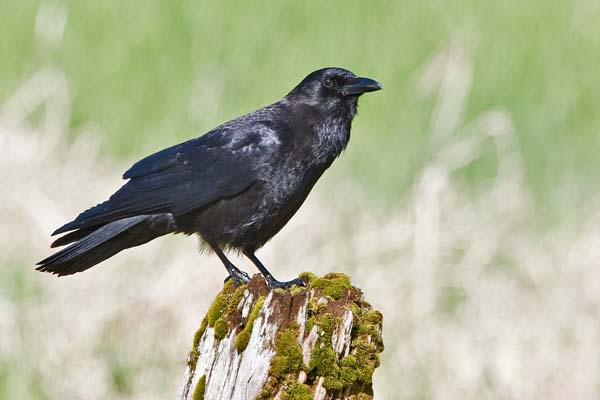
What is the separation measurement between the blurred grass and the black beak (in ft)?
7.64

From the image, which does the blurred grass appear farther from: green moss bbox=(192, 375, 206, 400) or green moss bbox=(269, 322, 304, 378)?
→ green moss bbox=(269, 322, 304, 378)

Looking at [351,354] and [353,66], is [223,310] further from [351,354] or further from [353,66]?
[353,66]

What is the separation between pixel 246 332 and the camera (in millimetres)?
4105

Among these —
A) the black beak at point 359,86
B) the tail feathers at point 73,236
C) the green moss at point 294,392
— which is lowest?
the green moss at point 294,392

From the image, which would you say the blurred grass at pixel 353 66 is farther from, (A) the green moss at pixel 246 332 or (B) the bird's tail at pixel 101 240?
(A) the green moss at pixel 246 332

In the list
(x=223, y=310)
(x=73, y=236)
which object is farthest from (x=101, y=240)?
(x=223, y=310)

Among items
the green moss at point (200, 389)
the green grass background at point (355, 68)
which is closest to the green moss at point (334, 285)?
the green moss at point (200, 389)

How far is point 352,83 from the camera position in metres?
6.00

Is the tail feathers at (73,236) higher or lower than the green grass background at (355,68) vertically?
lower

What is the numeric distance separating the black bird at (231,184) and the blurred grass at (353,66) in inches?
93.5

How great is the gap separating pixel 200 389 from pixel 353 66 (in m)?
5.32

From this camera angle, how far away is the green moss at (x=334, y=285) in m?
4.19

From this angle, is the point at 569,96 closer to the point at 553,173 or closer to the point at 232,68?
the point at 553,173

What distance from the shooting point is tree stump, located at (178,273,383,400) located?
13.0 ft
